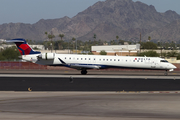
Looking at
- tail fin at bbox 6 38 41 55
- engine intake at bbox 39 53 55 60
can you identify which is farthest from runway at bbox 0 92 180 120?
tail fin at bbox 6 38 41 55

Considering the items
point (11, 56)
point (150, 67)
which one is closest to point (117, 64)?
point (150, 67)

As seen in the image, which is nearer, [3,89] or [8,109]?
[8,109]

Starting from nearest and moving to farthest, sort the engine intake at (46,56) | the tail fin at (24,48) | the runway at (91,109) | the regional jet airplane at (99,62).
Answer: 1. the runway at (91,109)
2. the engine intake at (46,56)
3. the regional jet airplane at (99,62)
4. the tail fin at (24,48)

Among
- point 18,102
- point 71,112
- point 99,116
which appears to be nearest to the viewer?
point 99,116

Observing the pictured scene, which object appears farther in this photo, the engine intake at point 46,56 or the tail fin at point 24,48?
the tail fin at point 24,48

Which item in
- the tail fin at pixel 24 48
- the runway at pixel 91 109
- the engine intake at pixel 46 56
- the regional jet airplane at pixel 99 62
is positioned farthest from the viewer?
the tail fin at pixel 24 48

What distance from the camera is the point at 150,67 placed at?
4769cm

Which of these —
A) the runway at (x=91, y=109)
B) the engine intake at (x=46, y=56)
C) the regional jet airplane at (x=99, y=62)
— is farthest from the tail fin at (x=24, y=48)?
the runway at (x=91, y=109)

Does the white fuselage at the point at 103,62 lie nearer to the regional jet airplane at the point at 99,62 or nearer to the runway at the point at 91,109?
the regional jet airplane at the point at 99,62

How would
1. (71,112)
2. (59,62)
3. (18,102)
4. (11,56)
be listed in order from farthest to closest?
(11,56)
(59,62)
(18,102)
(71,112)

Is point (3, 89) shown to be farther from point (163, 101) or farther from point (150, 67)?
point (150, 67)

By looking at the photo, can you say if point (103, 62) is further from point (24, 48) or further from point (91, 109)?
point (91, 109)

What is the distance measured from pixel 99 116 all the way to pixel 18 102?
6880mm

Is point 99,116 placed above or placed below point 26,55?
below
